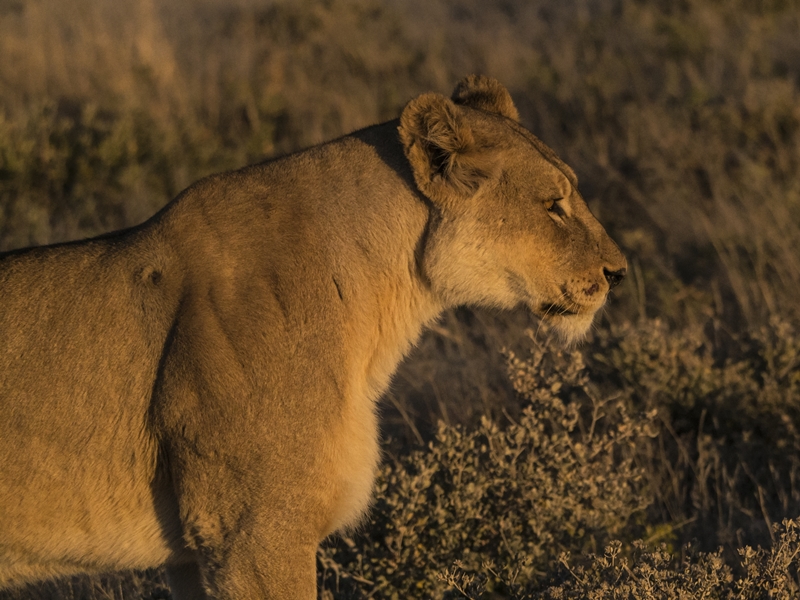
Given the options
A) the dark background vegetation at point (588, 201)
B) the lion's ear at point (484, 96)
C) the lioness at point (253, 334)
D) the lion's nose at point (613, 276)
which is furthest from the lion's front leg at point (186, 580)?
the lion's ear at point (484, 96)

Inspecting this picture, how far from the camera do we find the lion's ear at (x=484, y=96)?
4621mm

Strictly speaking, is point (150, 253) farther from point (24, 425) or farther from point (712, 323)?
point (712, 323)

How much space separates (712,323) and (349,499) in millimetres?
5131

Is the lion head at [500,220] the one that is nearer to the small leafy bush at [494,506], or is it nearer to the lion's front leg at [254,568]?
the small leafy bush at [494,506]

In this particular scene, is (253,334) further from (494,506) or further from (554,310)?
(494,506)

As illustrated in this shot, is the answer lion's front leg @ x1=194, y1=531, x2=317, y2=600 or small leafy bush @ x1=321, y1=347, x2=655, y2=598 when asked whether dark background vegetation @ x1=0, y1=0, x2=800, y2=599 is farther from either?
lion's front leg @ x1=194, y1=531, x2=317, y2=600

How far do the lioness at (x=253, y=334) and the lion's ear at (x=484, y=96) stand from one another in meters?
0.50

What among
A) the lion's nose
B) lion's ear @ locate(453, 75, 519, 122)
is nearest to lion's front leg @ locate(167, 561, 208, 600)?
the lion's nose

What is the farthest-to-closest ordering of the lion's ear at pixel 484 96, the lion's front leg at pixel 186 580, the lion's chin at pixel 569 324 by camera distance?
1. the lion's ear at pixel 484 96
2. the lion's chin at pixel 569 324
3. the lion's front leg at pixel 186 580

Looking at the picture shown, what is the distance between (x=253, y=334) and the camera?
3.53 meters

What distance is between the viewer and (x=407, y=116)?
3832mm

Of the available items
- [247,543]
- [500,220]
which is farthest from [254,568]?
[500,220]

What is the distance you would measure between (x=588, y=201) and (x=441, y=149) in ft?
21.6

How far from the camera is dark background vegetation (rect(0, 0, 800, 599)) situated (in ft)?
16.1
